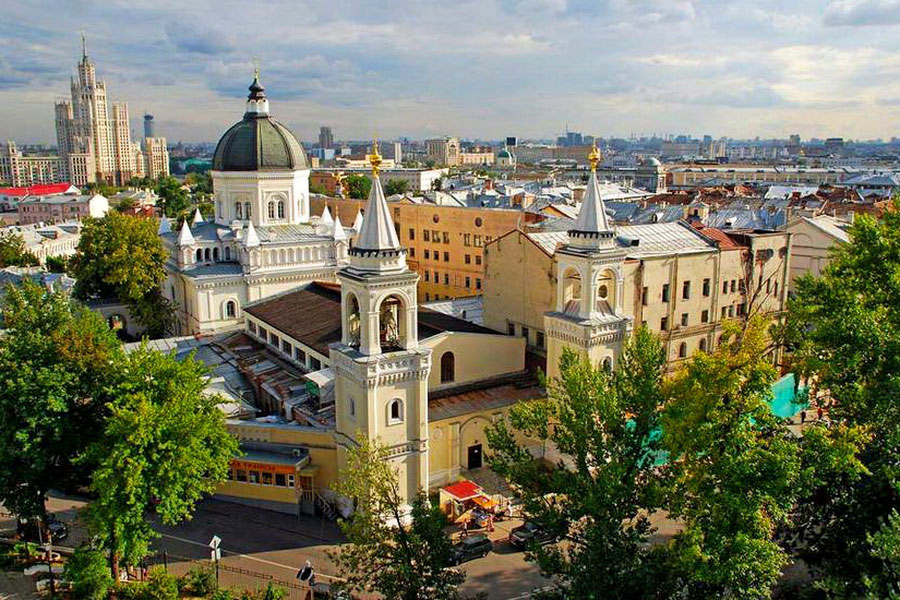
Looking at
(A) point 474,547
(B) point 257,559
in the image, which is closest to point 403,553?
(A) point 474,547

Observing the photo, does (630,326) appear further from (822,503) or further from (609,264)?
(822,503)

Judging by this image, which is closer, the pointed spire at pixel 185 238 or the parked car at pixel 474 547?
the parked car at pixel 474 547

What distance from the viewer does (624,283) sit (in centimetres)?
4216

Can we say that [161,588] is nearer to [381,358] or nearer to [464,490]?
[381,358]

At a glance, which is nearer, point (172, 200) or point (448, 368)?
point (448, 368)

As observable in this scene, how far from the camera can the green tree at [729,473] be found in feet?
65.3

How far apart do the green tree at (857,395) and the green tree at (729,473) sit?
2.05 meters

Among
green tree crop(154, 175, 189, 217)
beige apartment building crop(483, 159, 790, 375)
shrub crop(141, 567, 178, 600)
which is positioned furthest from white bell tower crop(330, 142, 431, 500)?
green tree crop(154, 175, 189, 217)

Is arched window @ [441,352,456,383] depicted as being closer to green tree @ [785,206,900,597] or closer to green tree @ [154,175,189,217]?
green tree @ [785,206,900,597]

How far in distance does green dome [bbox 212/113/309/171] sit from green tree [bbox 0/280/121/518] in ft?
77.2

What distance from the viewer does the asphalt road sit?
28984 mm

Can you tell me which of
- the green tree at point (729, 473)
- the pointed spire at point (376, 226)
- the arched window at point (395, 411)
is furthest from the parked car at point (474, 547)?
the pointed spire at point (376, 226)

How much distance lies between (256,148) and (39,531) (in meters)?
29.2

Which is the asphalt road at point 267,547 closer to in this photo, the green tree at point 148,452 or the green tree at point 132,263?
the green tree at point 148,452
